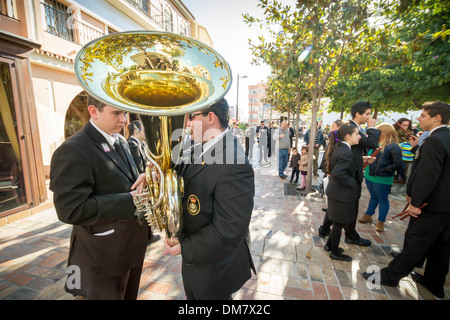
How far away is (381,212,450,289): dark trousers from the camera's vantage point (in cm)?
219

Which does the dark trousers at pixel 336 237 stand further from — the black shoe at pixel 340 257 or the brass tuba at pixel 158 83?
the brass tuba at pixel 158 83

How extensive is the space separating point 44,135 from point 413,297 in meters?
9.14

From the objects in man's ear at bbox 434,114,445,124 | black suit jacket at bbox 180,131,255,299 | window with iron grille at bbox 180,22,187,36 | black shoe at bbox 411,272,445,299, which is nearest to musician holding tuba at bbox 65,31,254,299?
black suit jacket at bbox 180,131,255,299

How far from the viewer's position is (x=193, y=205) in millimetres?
1309

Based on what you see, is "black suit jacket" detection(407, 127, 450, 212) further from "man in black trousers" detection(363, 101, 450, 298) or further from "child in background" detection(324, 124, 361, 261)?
"child in background" detection(324, 124, 361, 261)

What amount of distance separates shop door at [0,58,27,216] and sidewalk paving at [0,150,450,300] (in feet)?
1.96

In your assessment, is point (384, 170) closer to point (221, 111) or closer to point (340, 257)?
point (340, 257)

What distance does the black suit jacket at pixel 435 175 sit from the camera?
6.96 ft

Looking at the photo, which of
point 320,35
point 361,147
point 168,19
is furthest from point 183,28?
point 361,147

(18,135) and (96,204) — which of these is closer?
(96,204)

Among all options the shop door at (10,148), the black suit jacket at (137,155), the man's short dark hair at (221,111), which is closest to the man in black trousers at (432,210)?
the man's short dark hair at (221,111)

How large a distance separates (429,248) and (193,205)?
2.80 metres

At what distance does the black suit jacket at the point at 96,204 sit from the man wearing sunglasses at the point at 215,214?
1.60 ft
